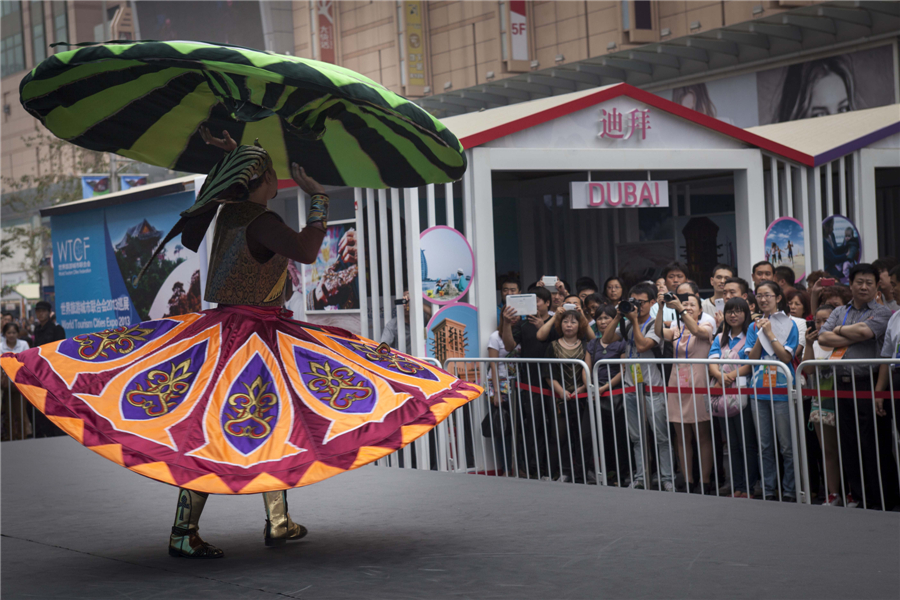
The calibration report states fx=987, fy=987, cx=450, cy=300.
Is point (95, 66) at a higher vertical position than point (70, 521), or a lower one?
higher

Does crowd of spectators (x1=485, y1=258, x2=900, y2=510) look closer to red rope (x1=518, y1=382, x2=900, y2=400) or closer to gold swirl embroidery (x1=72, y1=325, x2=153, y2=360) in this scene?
red rope (x1=518, y1=382, x2=900, y2=400)

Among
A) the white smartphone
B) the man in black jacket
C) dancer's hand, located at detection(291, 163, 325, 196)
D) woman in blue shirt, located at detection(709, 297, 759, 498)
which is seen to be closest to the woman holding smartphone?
woman in blue shirt, located at detection(709, 297, 759, 498)

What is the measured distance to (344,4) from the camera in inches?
1318

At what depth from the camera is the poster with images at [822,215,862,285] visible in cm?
1227

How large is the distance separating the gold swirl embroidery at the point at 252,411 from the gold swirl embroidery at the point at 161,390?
0.24m

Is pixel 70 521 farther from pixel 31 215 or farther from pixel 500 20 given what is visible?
pixel 31 215

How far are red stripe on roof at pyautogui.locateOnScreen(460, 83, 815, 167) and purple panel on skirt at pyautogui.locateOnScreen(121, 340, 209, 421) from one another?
5.43 m

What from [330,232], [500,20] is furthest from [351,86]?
[500,20]

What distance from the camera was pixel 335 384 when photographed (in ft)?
14.4

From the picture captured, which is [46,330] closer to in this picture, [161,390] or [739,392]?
[739,392]

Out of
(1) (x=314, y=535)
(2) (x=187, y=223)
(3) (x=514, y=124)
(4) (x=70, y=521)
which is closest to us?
(2) (x=187, y=223)

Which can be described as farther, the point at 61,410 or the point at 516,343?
the point at 516,343

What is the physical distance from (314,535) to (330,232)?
18.0 ft

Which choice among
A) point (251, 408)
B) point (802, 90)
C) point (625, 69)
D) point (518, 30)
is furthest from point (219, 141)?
point (518, 30)
